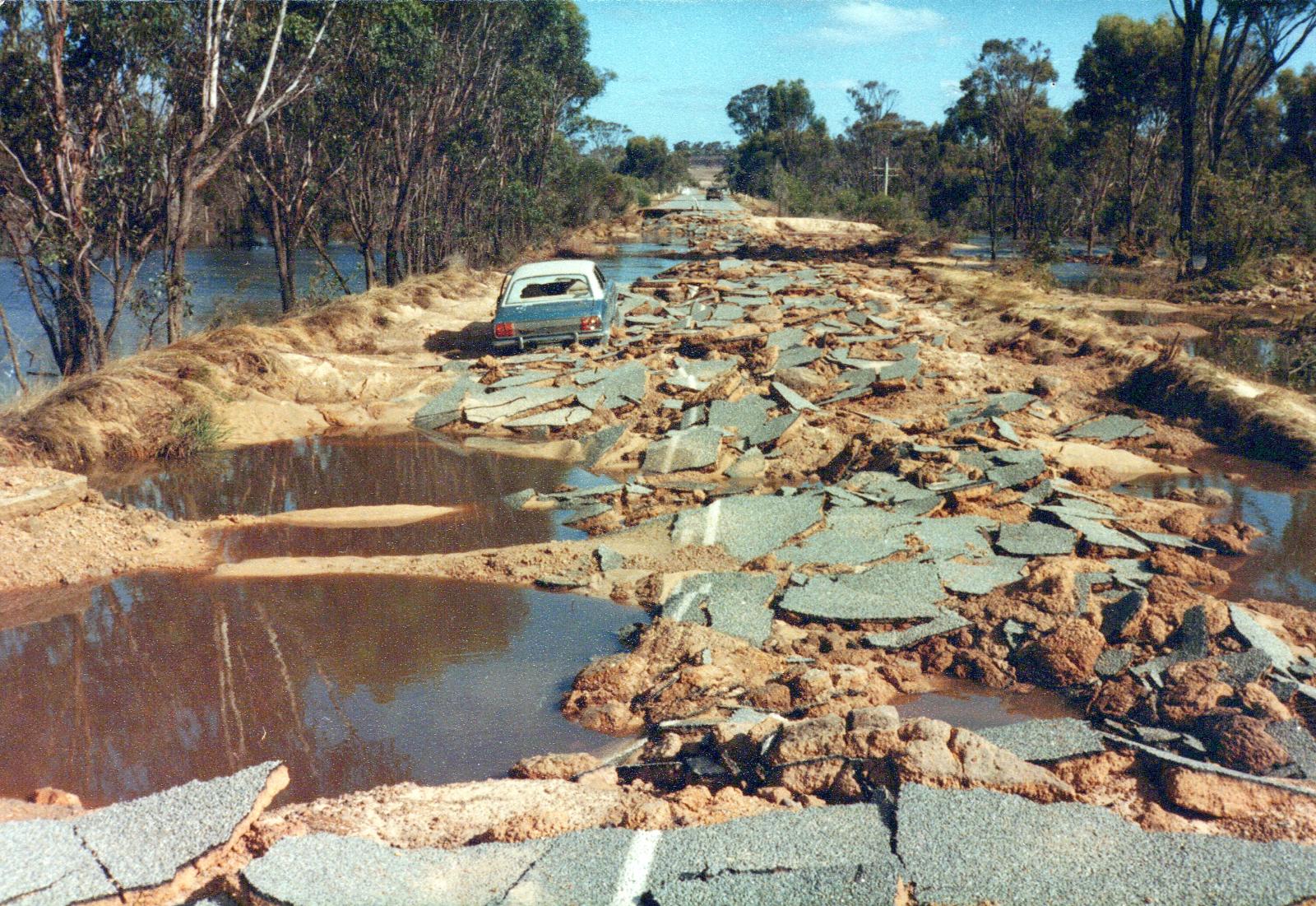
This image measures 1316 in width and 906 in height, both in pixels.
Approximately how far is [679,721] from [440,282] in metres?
20.5

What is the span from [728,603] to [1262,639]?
327cm

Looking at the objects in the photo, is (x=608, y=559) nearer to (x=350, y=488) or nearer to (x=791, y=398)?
(x=350, y=488)

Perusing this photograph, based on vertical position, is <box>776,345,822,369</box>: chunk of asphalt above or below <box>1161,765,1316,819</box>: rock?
above

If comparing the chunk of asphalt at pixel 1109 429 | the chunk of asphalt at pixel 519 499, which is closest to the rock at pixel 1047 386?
the chunk of asphalt at pixel 1109 429

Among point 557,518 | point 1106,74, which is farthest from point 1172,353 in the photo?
point 1106,74

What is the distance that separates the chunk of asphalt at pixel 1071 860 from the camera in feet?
12.1

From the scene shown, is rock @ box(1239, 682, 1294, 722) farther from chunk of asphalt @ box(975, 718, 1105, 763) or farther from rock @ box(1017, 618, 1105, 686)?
rock @ box(1017, 618, 1105, 686)

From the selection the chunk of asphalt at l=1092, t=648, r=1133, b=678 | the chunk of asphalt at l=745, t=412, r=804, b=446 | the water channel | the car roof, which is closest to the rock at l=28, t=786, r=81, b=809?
the water channel

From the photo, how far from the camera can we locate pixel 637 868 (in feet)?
12.9

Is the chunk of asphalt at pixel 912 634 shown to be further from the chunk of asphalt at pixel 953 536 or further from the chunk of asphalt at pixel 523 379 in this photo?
the chunk of asphalt at pixel 523 379

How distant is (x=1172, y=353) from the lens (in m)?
13.9

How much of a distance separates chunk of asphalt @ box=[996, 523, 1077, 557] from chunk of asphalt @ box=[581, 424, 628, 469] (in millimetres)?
5009

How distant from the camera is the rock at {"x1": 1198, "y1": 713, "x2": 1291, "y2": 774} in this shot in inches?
185

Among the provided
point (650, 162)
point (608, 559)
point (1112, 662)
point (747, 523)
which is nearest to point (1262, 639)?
point (1112, 662)
